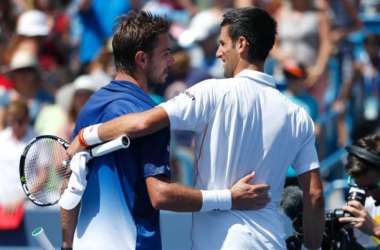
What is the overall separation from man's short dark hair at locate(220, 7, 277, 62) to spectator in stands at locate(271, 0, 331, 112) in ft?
15.7

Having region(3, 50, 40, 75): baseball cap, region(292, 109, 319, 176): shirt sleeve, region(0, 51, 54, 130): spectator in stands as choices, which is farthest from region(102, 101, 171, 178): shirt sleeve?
region(3, 50, 40, 75): baseball cap

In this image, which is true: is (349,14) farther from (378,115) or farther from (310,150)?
(310,150)

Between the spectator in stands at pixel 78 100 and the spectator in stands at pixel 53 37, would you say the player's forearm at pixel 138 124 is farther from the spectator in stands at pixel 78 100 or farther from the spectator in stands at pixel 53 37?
the spectator in stands at pixel 53 37

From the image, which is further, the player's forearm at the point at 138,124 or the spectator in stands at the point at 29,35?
the spectator in stands at the point at 29,35

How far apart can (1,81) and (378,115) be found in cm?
406

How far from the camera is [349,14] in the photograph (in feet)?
30.5

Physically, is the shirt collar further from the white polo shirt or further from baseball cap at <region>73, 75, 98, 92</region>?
baseball cap at <region>73, 75, 98, 92</region>

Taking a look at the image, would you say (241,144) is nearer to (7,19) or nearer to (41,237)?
(41,237)

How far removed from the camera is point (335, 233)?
14.7 feet

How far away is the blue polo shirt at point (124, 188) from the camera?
3.75 meters

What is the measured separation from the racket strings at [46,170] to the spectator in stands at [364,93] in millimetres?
4953

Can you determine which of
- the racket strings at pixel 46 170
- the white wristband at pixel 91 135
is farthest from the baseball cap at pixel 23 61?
the white wristband at pixel 91 135

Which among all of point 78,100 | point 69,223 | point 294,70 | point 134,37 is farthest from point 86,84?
point 134,37

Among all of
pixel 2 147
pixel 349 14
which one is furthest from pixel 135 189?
pixel 349 14
